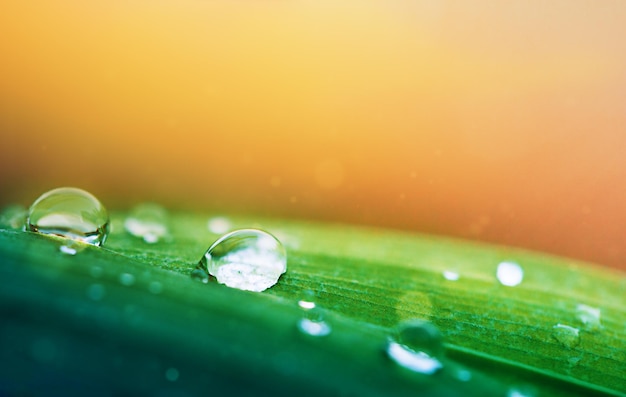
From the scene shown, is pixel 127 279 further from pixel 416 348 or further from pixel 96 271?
pixel 416 348

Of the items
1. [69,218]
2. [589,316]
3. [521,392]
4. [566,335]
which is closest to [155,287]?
[521,392]

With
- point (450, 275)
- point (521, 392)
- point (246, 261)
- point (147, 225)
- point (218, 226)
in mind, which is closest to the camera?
point (521, 392)

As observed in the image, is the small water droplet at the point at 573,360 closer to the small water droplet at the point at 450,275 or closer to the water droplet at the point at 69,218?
the small water droplet at the point at 450,275

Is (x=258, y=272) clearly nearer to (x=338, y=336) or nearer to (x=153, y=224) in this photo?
(x=338, y=336)

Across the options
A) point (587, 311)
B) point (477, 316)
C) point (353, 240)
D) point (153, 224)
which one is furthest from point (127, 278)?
point (353, 240)

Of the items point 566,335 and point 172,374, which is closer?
point 172,374

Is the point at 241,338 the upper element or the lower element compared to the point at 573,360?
lower

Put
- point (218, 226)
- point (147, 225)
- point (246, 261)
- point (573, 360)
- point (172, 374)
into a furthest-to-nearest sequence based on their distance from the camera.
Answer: point (218, 226)
point (147, 225)
point (246, 261)
point (573, 360)
point (172, 374)

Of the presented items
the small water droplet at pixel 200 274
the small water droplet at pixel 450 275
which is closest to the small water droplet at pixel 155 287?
the small water droplet at pixel 200 274
